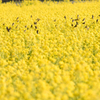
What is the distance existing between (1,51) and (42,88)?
9.72 ft

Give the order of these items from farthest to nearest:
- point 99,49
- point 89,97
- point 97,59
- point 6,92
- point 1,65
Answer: point 99,49, point 97,59, point 1,65, point 6,92, point 89,97

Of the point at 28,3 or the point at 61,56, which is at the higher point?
the point at 28,3

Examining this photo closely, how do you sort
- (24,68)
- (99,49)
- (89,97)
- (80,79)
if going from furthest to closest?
(99,49), (24,68), (80,79), (89,97)

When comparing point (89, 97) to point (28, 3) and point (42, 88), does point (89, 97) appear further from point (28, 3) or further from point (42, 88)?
point (28, 3)

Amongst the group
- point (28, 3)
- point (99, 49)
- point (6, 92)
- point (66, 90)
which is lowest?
point (6, 92)

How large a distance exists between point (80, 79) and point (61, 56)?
1.59 m

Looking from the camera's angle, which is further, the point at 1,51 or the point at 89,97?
the point at 1,51

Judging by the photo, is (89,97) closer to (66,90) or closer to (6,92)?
(66,90)

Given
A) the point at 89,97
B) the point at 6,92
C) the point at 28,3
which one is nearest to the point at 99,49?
the point at 89,97

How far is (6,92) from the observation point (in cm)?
281

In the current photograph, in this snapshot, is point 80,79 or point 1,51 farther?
point 1,51

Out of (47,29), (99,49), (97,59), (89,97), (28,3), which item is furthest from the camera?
(28,3)

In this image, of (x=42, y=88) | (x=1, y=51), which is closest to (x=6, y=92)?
(x=42, y=88)

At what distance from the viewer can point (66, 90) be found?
2.63m
